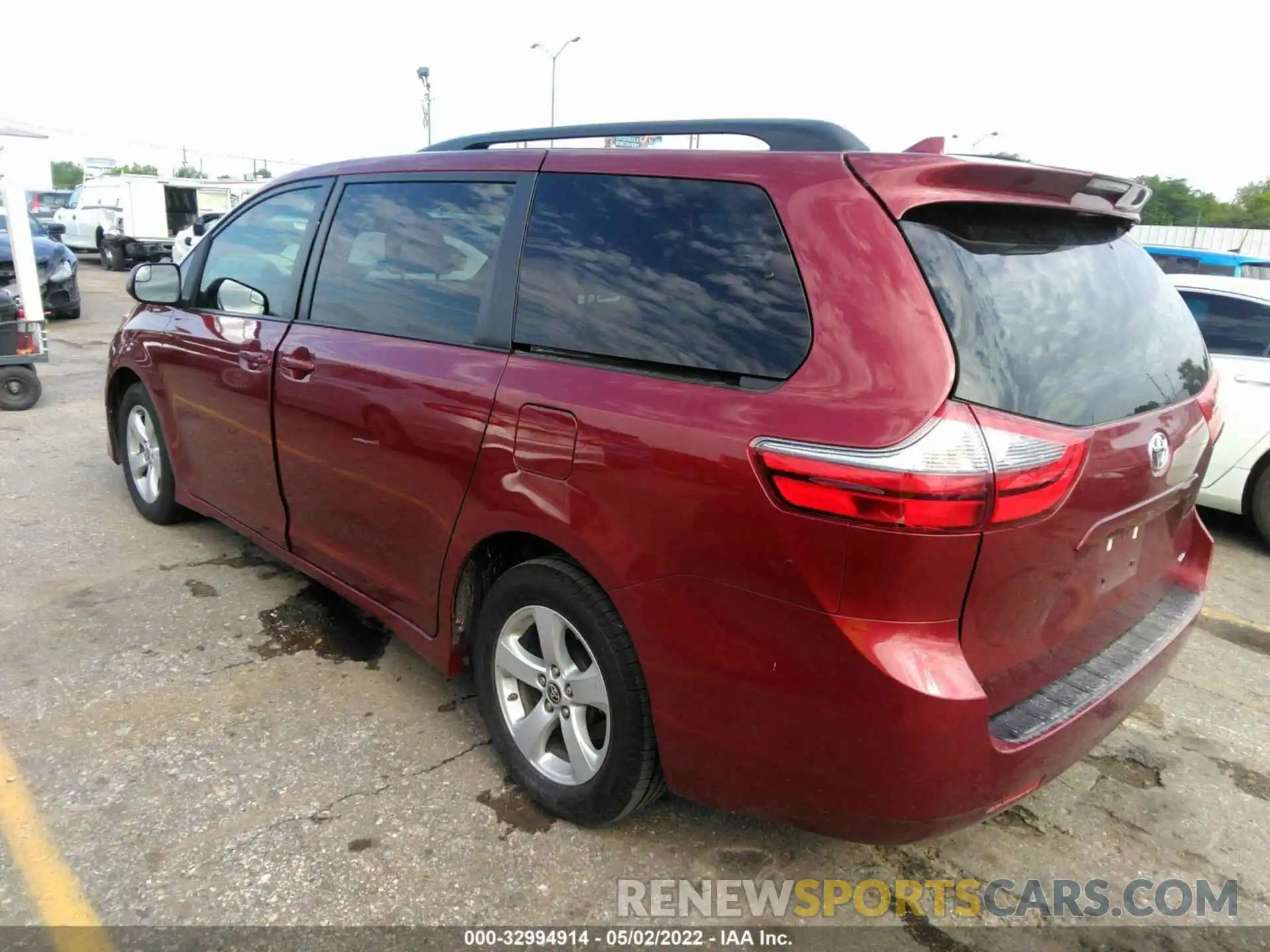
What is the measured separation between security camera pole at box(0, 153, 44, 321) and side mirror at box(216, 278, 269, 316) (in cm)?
502

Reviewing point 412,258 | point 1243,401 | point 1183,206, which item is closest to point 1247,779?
point 1243,401

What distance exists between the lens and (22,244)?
304 inches

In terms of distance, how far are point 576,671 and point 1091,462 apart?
1.38 m

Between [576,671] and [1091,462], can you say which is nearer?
[1091,462]

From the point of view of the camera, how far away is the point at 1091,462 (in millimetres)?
1957

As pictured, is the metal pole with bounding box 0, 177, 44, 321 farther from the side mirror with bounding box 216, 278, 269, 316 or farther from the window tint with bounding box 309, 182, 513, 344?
the window tint with bounding box 309, 182, 513, 344

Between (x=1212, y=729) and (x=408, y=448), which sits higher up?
(x=408, y=448)

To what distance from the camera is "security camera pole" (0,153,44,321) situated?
24.9 ft

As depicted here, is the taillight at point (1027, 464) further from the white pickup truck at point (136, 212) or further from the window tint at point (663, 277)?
the white pickup truck at point (136, 212)

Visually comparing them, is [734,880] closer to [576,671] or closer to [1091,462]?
[576,671]

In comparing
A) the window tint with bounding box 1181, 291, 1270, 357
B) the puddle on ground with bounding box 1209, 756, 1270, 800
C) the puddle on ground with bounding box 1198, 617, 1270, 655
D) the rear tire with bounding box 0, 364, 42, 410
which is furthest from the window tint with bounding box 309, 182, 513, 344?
the rear tire with bounding box 0, 364, 42, 410

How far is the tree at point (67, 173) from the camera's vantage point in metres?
92.9

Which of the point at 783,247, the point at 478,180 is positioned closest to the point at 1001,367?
the point at 783,247

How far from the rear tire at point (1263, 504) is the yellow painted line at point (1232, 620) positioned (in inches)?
52.6
